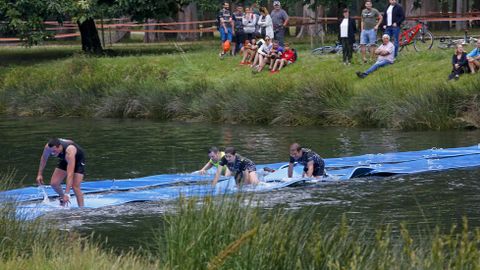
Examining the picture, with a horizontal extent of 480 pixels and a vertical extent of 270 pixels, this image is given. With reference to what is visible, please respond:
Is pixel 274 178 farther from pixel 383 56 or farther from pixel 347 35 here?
pixel 347 35

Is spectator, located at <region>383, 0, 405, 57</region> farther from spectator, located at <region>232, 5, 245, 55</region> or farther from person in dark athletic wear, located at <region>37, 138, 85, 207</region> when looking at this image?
person in dark athletic wear, located at <region>37, 138, 85, 207</region>

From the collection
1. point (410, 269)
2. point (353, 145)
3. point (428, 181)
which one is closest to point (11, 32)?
point (353, 145)

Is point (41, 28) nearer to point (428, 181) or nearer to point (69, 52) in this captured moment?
point (69, 52)

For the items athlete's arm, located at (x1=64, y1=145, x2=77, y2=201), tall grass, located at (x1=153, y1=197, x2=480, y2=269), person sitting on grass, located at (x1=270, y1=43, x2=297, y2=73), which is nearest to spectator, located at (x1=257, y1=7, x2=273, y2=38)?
person sitting on grass, located at (x1=270, y1=43, x2=297, y2=73)

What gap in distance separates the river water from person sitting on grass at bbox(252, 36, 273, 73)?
10.7 ft

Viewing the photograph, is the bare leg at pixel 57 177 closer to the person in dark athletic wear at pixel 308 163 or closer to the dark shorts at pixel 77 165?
the dark shorts at pixel 77 165

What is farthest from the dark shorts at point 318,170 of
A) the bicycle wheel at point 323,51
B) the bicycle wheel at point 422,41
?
the bicycle wheel at point 323,51

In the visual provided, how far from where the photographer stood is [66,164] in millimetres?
18281

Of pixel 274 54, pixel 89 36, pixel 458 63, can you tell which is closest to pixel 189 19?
pixel 89 36

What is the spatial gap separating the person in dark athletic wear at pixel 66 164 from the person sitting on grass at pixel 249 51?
17841mm

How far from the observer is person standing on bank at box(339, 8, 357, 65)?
3203 cm

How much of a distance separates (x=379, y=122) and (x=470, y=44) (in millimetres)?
5526

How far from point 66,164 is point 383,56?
51.8 feet

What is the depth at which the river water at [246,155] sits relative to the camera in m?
17.2
